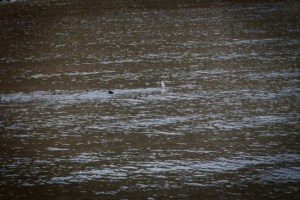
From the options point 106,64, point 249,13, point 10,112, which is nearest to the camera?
point 10,112

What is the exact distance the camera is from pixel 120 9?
204 feet

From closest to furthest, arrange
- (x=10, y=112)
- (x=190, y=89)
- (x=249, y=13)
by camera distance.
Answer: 1. (x=10, y=112)
2. (x=190, y=89)
3. (x=249, y=13)

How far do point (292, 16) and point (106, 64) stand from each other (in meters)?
21.5

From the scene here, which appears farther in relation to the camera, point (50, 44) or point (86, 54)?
point (50, 44)

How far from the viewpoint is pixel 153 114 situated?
2445 cm

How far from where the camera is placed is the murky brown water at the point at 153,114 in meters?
17.8

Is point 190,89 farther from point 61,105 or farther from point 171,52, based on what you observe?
point 171,52

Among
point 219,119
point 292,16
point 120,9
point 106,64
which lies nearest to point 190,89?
point 219,119

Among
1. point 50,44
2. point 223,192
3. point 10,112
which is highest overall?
point 50,44

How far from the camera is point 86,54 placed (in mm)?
38000

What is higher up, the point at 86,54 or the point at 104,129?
the point at 86,54

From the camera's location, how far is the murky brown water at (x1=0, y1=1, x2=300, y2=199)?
58.5 feet

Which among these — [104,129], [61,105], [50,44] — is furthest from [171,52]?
[104,129]

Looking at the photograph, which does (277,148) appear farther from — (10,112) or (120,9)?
(120,9)
